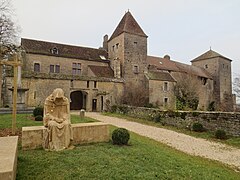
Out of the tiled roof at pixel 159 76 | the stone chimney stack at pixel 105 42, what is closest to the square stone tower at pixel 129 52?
the tiled roof at pixel 159 76

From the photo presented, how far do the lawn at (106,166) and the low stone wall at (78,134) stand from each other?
14.5 inches

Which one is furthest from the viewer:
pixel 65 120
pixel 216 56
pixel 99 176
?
pixel 216 56

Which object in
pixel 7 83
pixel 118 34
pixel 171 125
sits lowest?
pixel 171 125

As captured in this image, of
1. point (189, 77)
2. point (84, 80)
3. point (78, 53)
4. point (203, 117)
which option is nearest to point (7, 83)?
point (84, 80)

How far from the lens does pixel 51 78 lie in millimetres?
23391

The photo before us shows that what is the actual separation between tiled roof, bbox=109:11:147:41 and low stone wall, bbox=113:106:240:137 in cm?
1603

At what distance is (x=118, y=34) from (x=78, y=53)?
22.6ft

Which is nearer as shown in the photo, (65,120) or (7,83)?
(65,120)

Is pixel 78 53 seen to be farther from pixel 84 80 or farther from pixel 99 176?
pixel 99 176

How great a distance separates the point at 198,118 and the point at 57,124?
372 inches

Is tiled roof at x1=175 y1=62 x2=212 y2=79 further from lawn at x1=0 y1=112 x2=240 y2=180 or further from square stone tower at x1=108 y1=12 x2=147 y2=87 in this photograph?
lawn at x1=0 y1=112 x2=240 y2=180

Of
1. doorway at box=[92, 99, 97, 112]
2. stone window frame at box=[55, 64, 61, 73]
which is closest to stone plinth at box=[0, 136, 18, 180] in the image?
doorway at box=[92, 99, 97, 112]

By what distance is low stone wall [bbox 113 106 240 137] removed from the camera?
10.5 metres

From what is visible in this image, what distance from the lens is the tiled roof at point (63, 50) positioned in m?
26.2
